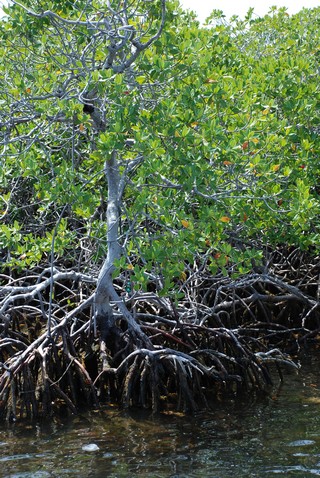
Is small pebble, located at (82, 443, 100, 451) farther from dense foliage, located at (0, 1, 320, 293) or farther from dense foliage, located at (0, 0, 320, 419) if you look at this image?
dense foliage, located at (0, 1, 320, 293)

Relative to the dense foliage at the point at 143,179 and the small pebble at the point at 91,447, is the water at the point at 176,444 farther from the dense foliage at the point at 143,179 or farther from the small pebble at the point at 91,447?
the dense foliage at the point at 143,179

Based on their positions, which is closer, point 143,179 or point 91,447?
point 91,447

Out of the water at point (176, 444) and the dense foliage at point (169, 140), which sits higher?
the dense foliage at point (169, 140)

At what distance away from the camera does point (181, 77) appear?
19.4ft

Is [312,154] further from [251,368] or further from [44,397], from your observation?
[44,397]

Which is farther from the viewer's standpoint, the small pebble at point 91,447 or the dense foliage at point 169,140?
the small pebble at point 91,447

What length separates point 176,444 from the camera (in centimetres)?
557

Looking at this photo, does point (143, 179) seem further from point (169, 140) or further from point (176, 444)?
point (176, 444)

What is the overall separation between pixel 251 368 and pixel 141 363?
106cm

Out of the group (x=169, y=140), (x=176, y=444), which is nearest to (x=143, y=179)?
(x=169, y=140)

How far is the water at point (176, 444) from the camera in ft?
16.6

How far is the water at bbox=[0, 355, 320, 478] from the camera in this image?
16.6 feet

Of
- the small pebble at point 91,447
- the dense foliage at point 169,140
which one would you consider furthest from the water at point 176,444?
the dense foliage at point 169,140

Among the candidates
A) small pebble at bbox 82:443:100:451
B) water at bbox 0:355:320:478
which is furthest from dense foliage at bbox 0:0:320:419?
small pebble at bbox 82:443:100:451
